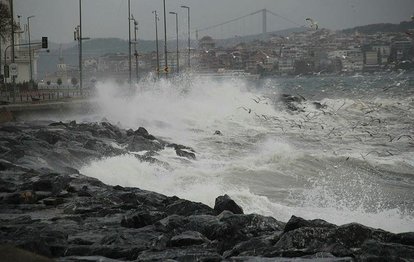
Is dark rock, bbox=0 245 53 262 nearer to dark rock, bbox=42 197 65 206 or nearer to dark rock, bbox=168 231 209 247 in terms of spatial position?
dark rock, bbox=168 231 209 247

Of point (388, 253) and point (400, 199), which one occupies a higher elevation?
point (388, 253)

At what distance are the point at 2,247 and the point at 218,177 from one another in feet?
30.9

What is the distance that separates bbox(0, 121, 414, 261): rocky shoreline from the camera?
641cm

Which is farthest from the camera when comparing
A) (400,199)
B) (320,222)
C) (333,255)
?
(400,199)

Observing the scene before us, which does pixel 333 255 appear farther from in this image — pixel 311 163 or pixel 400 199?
pixel 311 163

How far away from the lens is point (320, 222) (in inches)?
308

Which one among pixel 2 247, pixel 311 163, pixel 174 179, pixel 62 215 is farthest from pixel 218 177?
pixel 2 247

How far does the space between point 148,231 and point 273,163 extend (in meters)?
10.5

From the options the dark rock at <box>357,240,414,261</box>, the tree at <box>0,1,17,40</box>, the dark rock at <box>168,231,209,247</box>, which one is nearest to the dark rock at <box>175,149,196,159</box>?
the dark rock at <box>168,231,209,247</box>

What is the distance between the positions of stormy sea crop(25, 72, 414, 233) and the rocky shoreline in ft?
7.71

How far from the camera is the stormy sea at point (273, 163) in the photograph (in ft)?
39.3

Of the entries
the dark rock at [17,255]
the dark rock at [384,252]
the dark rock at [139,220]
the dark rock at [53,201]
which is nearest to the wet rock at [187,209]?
the dark rock at [139,220]

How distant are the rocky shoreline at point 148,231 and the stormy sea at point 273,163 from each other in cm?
235

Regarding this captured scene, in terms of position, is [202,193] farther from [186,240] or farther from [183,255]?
[183,255]
